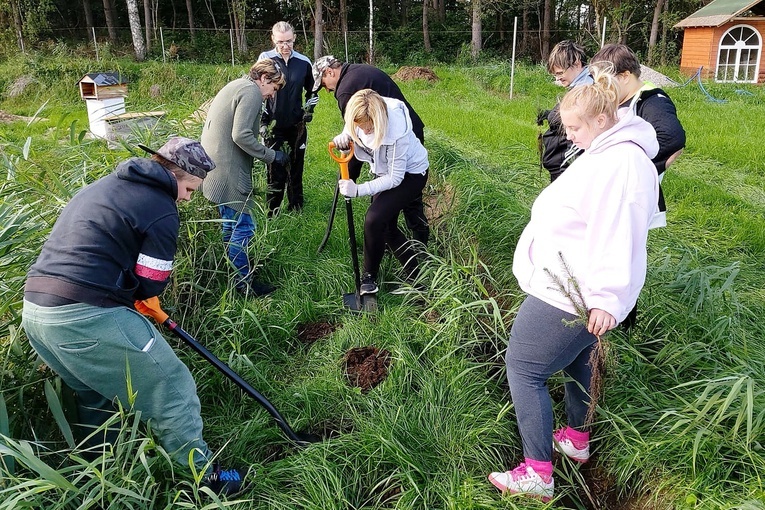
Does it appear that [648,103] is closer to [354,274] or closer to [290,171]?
[354,274]

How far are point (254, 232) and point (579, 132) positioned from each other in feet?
8.24

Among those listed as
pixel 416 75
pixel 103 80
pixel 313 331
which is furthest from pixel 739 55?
pixel 313 331

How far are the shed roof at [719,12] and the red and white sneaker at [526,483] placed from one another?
1890 centimetres

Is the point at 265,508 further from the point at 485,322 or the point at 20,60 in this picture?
the point at 20,60

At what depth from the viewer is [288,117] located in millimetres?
5230

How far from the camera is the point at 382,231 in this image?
3.70 m

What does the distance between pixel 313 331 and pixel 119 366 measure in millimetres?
1631

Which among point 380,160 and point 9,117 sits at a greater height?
point 380,160

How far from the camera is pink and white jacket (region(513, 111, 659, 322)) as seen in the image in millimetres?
1901

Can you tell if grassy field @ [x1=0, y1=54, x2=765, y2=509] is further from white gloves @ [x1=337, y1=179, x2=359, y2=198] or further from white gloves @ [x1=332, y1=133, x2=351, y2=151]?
white gloves @ [x1=332, y1=133, x2=351, y2=151]

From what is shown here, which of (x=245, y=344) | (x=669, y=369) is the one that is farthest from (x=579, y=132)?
(x=245, y=344)

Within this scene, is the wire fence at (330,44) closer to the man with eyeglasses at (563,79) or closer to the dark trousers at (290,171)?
the dark trousers at (290,171)

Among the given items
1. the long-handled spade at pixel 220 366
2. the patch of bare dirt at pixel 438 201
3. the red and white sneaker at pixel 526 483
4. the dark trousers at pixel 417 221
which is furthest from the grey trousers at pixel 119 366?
the patch of bare dirt at pixel 438 201

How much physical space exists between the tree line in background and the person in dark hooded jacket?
17167mm
